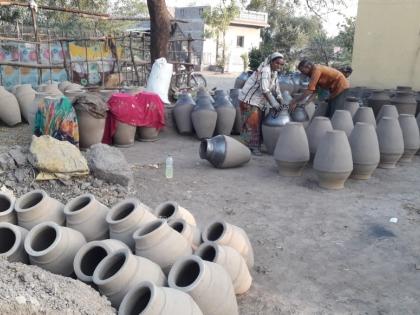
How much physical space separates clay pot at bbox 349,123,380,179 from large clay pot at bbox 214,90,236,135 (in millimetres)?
2510

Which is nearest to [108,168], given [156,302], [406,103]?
[156,302]

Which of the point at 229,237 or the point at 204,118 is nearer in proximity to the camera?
the point at 229,237

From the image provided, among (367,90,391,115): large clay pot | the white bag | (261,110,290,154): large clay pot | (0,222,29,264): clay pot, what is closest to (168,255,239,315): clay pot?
(0,222,29,264): clay pot

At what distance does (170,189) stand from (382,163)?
9.21ft

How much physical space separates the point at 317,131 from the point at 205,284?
3535 mm

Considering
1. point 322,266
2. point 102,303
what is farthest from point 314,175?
point 102,303

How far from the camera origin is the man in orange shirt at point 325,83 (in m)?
6.03

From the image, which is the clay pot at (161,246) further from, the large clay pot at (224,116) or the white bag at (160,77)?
the white bag at (160,77)

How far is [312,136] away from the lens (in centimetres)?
543

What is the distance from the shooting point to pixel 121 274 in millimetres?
2223

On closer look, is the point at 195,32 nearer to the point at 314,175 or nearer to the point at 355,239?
the point at 314,175

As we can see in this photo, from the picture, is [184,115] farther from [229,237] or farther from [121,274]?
[121,274]

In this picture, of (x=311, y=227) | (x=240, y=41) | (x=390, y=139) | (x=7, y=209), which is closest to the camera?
(x=7, y=209)

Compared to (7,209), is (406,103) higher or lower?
higher
